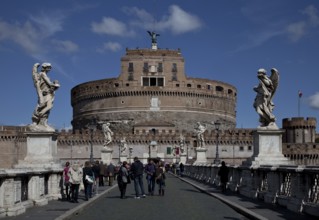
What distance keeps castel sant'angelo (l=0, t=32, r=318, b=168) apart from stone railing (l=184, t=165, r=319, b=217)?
2475 inches

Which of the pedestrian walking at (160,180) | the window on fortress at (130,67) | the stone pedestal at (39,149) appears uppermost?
the window on fortress at (130,67)

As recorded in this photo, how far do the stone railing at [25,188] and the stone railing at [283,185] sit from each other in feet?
16.8

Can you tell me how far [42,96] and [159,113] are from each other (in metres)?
77.6

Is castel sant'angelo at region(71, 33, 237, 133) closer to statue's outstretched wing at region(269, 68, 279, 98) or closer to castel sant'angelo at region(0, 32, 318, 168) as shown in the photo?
castel sant'angelo at region(0, 32, 318, 168)

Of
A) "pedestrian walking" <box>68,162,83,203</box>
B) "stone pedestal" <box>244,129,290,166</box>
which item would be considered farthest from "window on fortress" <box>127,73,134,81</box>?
"stone pedestal" <box>244,129,290,166</box>

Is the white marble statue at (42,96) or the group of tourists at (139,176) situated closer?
the white marble statue at (42,96)

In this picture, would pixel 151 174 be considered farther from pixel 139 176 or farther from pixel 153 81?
pixel 153 81

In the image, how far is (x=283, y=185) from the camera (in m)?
11.5

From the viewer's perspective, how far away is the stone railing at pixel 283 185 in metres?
9.51

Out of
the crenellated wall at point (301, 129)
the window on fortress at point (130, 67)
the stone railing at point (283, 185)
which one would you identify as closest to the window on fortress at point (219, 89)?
the crenellated wall at point (301, 129)

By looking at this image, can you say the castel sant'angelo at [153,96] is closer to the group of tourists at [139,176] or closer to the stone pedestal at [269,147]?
the group of tourists at [139,176]

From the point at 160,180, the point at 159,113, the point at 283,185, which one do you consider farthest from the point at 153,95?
the point at 283,185

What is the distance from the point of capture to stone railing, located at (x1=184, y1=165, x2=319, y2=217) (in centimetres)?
951

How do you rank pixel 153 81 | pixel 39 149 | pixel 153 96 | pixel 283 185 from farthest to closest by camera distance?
pixel 153 81, pixel 153 96, pixel 39 149, pixel 283 185
